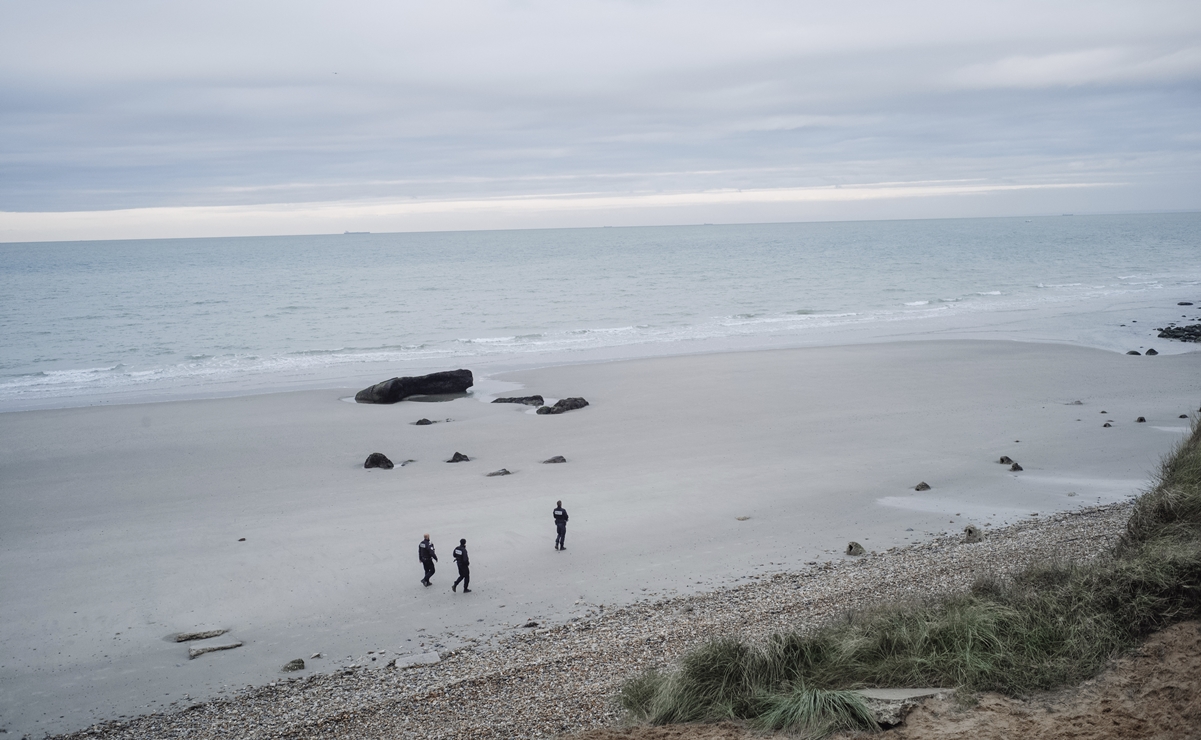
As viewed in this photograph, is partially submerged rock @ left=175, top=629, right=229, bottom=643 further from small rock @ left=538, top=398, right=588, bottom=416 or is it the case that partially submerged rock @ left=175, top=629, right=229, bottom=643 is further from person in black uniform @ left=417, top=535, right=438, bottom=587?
small rock @ left=538, top=398, right=588, bottom=416

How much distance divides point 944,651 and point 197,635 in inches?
384

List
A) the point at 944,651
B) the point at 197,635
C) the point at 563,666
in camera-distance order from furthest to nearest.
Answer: the point at 197,635
the point at 563,666
the point at 944,651

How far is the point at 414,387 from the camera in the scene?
28.1 m

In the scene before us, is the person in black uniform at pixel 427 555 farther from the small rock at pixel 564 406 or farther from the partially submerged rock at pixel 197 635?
the small rock at pixel 564 406

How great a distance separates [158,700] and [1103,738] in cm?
990

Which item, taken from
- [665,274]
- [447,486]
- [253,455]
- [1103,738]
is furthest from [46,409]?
[665,274]

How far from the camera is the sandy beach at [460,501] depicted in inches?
444

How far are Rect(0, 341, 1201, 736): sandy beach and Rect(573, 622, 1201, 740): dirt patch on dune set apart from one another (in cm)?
534

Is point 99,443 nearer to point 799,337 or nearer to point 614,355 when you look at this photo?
point 614,355

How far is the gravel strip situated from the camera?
8.36m

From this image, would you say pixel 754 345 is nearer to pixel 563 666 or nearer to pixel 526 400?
pixel 526 400

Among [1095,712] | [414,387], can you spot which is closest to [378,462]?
[414,387]

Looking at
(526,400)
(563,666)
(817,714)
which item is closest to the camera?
(817,714)

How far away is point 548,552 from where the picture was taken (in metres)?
13.9
